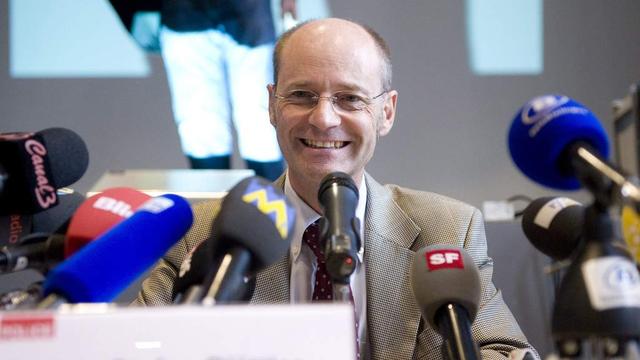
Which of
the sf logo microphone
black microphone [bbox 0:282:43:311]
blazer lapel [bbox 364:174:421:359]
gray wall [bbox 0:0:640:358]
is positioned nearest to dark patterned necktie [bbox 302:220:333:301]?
blazer lapel [bbox 364:174:421:359]

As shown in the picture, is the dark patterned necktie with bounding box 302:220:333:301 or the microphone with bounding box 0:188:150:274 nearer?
the microphone with bounding box 0:188:150:274

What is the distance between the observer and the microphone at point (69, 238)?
1.03 metres

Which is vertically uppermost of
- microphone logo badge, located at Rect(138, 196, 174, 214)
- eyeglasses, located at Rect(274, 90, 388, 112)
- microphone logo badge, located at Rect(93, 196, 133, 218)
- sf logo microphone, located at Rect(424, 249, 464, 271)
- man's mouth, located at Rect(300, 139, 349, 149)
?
microphone logo badge, located at Rect(138, 196, 174, 214)

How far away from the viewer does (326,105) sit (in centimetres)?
177

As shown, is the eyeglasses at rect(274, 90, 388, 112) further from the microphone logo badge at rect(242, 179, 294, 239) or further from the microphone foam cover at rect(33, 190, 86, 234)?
the microphone logo badge at rect(242, 179, 294, 239)

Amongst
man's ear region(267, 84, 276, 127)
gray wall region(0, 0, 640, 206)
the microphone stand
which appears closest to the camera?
the microphone stand

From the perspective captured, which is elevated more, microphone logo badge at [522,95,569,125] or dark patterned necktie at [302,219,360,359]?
microphone logo badge at [522,95,569,125]

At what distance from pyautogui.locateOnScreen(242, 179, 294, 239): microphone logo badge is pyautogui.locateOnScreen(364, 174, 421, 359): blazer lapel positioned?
0.72 m

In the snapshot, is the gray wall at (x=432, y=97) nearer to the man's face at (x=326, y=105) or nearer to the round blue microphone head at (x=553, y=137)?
the man's face at (x=326, y=105)

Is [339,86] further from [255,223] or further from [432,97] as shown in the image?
[432,97]

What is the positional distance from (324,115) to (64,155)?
64 centimetres

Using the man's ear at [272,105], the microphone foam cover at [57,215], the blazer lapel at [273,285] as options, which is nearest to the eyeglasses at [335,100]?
the man's ear at [272,105]

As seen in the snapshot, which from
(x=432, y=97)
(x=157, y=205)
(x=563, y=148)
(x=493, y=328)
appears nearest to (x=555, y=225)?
(x=563, y=148)

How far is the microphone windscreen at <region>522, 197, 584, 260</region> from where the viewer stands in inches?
39.9
